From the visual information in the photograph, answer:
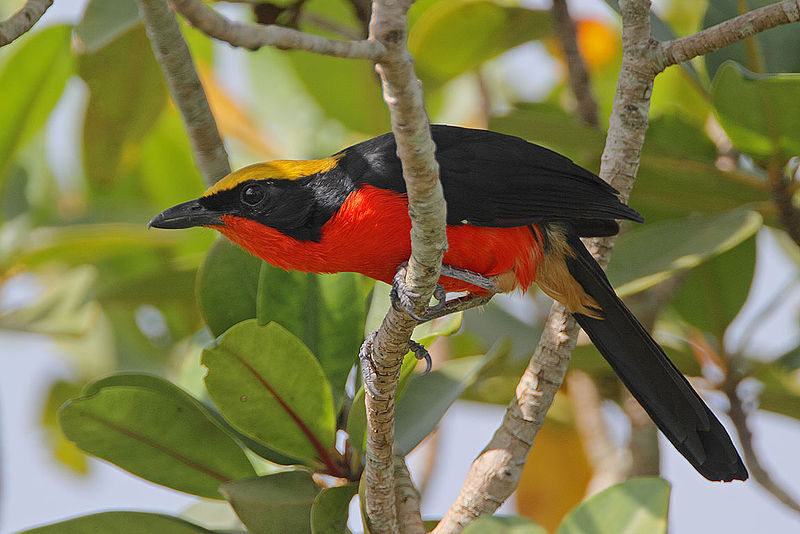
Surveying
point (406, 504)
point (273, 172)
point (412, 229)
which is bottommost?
point (406, 504)

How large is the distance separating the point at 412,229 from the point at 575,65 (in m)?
1.50

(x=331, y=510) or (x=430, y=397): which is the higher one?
(x=430, y=397)

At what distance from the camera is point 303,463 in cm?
199

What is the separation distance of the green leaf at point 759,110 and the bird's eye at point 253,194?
44.0 inches

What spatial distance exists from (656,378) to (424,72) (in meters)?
1.35

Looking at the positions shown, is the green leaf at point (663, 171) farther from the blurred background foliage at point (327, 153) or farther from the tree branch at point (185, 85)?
the tree branch at point (185, 85)

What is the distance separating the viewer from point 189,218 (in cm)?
220

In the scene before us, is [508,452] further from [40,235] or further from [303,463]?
[40,235]

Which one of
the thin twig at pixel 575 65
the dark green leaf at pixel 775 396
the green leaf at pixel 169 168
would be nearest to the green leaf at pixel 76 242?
the green leaf at pixel 169 168

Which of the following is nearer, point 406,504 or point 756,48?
point 406,504

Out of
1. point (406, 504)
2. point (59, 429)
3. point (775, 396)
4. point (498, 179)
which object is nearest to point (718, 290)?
point (775, 396)

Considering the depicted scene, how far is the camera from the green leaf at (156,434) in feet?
6.05

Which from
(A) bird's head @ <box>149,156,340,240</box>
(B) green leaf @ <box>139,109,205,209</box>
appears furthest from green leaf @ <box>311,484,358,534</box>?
(B) green leaf @ <box>139,109,205,209</box>

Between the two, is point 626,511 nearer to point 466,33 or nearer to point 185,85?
point 185,85
